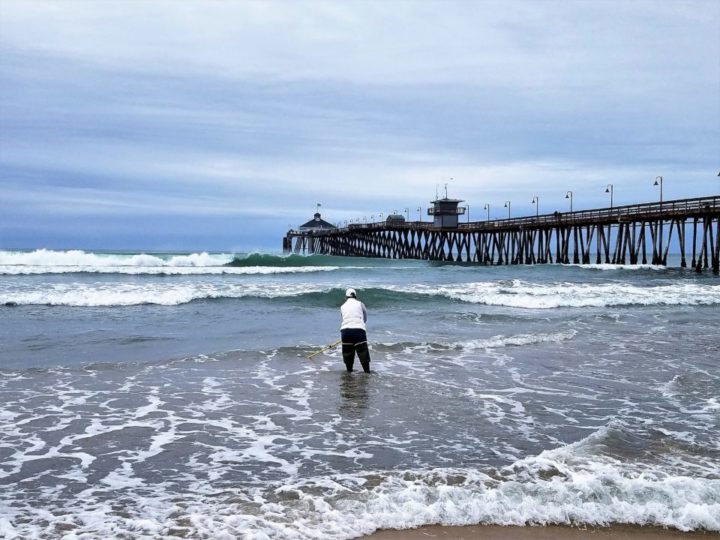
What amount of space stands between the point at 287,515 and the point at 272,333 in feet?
34.0

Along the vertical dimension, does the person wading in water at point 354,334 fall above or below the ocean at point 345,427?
above

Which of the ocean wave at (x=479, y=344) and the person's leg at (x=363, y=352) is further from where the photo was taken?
the ocean wave at (x=479, y=344)

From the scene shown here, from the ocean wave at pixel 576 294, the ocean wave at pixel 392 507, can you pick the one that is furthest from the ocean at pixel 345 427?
the ocean wave at pixel 576 294

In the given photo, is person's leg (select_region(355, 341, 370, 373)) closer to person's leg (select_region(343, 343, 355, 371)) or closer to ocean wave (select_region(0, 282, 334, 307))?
person's leg (select_region(343, 343, 355, 371))

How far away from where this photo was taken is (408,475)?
5547 mm

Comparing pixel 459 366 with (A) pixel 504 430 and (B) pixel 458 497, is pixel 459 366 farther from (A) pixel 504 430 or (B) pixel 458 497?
(B) pixel 458 497

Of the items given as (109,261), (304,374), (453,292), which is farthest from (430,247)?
(304,374)

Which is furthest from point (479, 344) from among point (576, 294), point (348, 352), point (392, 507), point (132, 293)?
point (132, 293)

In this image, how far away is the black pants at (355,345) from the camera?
10.2 meters

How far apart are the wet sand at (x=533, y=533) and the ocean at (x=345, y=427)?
0.10 m

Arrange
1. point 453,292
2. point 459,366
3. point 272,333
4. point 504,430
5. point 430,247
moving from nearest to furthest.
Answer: point 504,430 < point 459,366 < point 272,333 < point 453,292 < point 430,247

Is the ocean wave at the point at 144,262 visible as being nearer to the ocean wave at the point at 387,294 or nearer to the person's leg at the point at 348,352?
the ocean wave at the point at 387,294

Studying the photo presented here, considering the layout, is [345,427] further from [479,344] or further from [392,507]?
[479,344]

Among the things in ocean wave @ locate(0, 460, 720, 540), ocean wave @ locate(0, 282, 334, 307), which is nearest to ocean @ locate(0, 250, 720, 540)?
ocean wave @ locate(0, 460, 720, 540)
